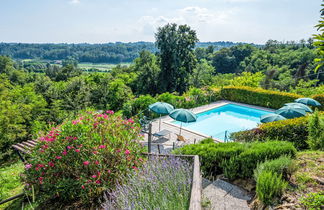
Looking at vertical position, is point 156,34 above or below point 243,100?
above

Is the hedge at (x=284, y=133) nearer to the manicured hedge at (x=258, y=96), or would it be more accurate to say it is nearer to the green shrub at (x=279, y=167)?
the green shrub at (x=279, y=167)

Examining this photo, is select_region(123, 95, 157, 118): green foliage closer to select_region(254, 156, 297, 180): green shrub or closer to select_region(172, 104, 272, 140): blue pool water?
select_region(172, 104, 272, 140): blue pool water

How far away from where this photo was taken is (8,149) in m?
11.2

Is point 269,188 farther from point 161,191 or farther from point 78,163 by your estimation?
point 78,163

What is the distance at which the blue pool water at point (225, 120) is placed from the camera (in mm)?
11953

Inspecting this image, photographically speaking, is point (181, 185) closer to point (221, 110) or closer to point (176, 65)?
point (221, 110)

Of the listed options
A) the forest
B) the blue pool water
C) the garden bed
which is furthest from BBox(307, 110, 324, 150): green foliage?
the blue pool water

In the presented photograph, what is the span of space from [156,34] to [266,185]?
76.9ft

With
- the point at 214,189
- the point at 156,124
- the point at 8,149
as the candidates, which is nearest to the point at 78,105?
the point at 8,149

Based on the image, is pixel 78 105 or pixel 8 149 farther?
pixel 78 105

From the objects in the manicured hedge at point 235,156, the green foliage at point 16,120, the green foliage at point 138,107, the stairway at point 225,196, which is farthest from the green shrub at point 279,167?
the green foliage at point 16,120

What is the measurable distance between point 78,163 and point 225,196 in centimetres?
259

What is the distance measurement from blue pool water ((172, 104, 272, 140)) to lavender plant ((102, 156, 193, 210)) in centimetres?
842

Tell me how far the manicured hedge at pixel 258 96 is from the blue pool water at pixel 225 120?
952mm
